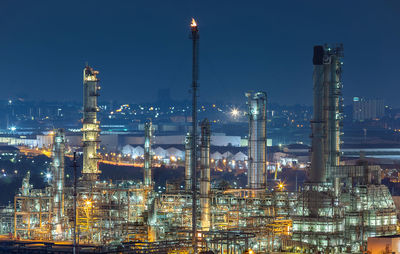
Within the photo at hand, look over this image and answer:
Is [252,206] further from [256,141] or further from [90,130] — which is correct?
[90,130]

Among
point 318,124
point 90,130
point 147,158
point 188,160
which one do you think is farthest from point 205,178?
point 90,130

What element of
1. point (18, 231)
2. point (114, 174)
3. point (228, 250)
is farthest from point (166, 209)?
point (114, 174)

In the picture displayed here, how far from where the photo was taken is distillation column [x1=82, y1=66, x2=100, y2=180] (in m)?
53.5

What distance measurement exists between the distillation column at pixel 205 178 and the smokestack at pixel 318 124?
5438mm

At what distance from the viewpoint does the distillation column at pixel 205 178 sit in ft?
133

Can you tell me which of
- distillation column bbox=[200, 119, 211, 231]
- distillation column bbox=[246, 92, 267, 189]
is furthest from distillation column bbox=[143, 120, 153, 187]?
distillation column bbox=[200, 119, 211, 231]

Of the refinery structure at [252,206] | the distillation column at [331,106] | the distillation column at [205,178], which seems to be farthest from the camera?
the distillation column at [331,106]

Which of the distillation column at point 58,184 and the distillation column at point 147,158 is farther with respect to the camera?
the distillation column at point 147,158

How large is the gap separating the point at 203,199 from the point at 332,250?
270 inches

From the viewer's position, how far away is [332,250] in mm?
39000

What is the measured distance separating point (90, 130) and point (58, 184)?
386 inches

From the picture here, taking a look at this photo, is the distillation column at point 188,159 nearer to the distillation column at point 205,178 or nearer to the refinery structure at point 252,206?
the refinery structure at point 252,206

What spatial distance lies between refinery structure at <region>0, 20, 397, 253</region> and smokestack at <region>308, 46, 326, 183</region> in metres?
0.05

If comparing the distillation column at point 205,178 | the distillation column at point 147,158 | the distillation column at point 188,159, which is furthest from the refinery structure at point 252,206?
the distillation column at point 188,159
